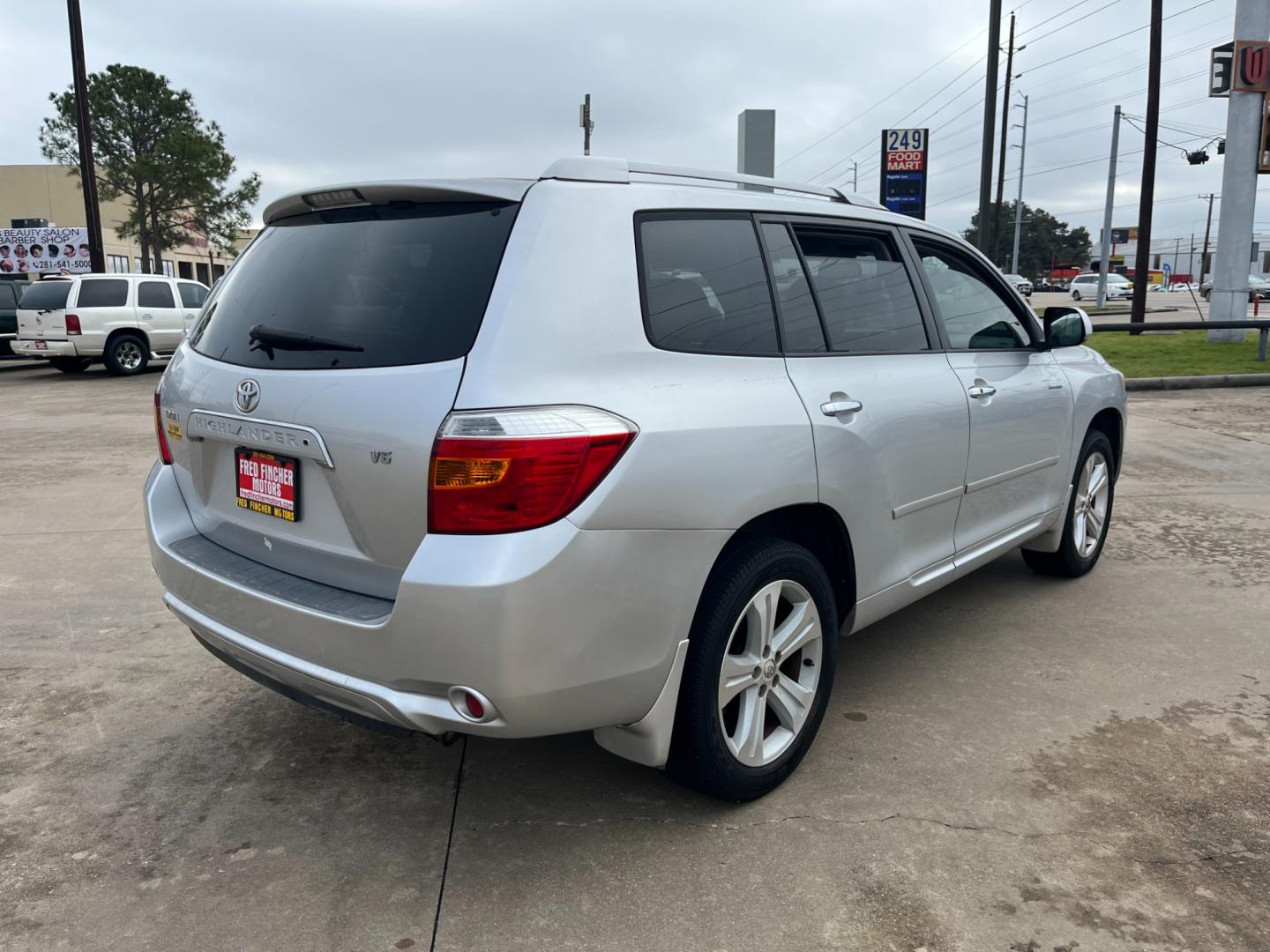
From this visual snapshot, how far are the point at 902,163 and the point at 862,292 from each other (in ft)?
72.4

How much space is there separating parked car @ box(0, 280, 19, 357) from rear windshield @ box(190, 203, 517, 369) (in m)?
18.0

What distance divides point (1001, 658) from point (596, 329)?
2.48m

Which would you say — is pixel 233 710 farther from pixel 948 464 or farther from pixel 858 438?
pixel 948 464

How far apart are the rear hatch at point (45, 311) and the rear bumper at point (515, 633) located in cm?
1637

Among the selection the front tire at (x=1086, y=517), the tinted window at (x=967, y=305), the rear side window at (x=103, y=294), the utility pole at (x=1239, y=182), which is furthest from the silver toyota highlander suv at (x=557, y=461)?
the utility pole at (x=1239, y=182)

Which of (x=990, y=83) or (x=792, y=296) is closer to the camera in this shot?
(x=792, y=296)

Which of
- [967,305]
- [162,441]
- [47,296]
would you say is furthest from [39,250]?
[967,305]

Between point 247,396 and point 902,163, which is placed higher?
point 902,163

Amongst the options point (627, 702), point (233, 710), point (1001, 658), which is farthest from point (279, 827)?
point (1001, 658)

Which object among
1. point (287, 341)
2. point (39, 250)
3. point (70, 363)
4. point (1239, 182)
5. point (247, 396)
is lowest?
point (70, 363)

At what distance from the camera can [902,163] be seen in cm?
2364

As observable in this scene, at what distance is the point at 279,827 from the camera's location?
2812 millimetres

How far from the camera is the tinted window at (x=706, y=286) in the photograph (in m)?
2.62

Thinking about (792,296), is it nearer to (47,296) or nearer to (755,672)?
(755,672)
